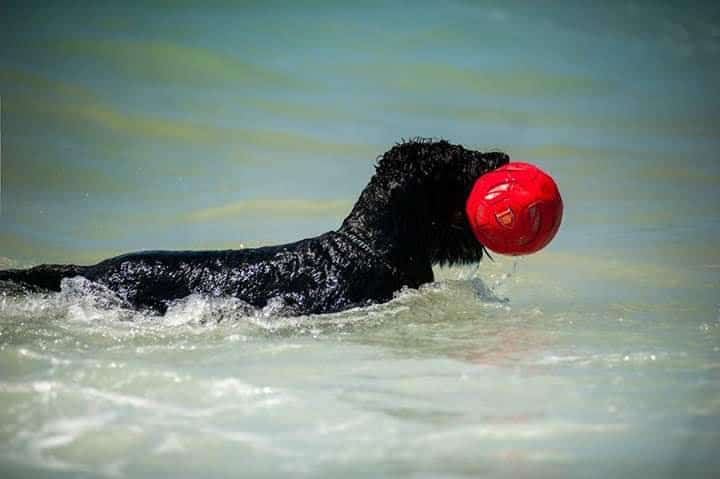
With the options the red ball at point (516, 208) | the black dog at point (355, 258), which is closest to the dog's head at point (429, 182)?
the black dog at point (355, 258)

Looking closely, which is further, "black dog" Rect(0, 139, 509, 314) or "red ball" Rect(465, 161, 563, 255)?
"black dog" Rect(0, 139, 509, 314)

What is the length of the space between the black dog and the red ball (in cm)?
47

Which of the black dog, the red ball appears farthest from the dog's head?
the red ball

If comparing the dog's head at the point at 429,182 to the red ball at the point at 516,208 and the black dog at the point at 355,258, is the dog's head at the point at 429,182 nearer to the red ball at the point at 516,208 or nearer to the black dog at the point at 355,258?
the black dog at the point at 355,258

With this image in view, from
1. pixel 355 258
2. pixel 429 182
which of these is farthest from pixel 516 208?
pixel 355 258

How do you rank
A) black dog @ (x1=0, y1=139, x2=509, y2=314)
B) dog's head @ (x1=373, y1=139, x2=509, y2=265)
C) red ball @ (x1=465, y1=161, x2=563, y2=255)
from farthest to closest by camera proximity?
dog's head @ (x1=373, y1=139, x2=509, y2=265)
black dog @ (x1=0, y1=139, x2=509, y2=314)
red ball @ (x1=465, y1=161, x2=563, y2=255)

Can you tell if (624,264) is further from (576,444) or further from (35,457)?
(35,457)

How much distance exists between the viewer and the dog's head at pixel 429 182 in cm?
562

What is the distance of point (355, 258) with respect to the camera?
5.42 metres

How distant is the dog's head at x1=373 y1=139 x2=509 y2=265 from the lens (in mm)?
5617

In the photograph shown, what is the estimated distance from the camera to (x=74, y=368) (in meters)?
3.38

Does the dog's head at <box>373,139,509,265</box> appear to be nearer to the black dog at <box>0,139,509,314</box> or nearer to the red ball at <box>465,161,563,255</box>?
the black dog at <box>0,139,509,314</box>

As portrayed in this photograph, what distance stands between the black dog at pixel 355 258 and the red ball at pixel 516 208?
47cm

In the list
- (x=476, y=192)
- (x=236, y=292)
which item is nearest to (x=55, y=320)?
(x=236, y=292)
